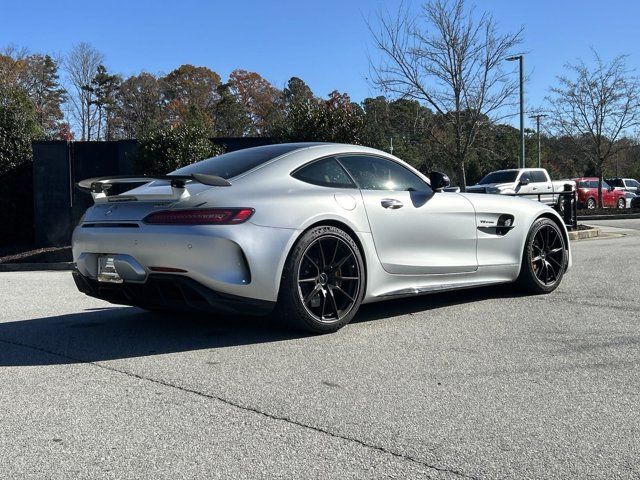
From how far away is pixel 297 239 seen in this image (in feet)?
15.1

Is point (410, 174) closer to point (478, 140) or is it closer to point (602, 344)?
point (602, 344)

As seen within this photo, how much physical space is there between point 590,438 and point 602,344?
187cm

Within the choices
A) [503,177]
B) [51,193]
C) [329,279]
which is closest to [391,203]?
[329,279]

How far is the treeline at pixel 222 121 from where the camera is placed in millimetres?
14422

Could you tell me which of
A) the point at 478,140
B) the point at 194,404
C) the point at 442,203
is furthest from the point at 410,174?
the point at 478,140

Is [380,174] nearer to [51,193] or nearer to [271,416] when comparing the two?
[271,416]

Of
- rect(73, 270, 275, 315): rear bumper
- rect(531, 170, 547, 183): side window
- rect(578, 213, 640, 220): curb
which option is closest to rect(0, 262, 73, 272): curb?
rect(73, 270, 275, 315): rear bumper

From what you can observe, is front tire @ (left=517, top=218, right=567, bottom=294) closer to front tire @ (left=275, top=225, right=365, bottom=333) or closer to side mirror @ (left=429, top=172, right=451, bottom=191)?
side mirror @ (left=429, top=172, right=451, bottom=191)

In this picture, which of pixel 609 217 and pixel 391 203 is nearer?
pixel 391 203

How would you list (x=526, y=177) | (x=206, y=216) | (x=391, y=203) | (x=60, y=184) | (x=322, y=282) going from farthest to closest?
(x=526, y=177)
(x=60, y=184)
(x=391, y=203)
(x=322, y=282)
(x=206, y=216)

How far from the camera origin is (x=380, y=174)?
5.46 meters

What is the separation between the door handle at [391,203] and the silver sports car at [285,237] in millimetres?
12

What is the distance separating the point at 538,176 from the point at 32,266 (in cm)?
1862

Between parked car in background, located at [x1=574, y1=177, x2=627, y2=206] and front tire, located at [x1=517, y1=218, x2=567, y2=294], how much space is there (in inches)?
979
